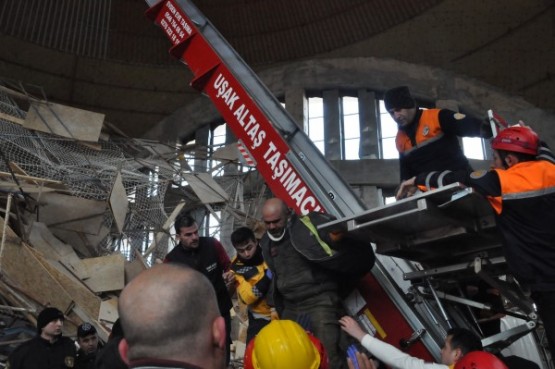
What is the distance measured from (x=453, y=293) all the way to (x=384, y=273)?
636mm

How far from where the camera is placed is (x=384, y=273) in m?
4.41

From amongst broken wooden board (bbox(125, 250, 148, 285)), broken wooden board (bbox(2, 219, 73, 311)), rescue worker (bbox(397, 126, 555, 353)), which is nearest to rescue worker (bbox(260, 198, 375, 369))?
rescue worker (bbox(397, 126, 555, 353))

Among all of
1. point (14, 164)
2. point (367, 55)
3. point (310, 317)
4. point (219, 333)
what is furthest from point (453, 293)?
point (367, 55)

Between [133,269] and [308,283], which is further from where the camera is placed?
[133,269]

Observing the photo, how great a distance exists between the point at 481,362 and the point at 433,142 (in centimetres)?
231

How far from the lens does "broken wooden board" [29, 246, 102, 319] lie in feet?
29.2

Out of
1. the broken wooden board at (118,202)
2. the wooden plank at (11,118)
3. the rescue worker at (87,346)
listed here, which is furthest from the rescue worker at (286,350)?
the wooden plank at (11,118)

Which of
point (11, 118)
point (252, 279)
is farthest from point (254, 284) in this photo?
point (11, 118)

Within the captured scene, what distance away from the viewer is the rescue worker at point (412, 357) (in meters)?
3.45

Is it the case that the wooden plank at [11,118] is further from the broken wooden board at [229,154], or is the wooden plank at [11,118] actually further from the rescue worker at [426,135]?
the rescue worker at [426,135]

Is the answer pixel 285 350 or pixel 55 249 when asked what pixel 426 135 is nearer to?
pixel 285 350

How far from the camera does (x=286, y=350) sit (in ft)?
8.55

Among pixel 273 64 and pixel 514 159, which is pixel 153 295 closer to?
pixel 514 159

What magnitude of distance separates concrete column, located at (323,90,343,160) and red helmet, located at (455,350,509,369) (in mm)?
15280
